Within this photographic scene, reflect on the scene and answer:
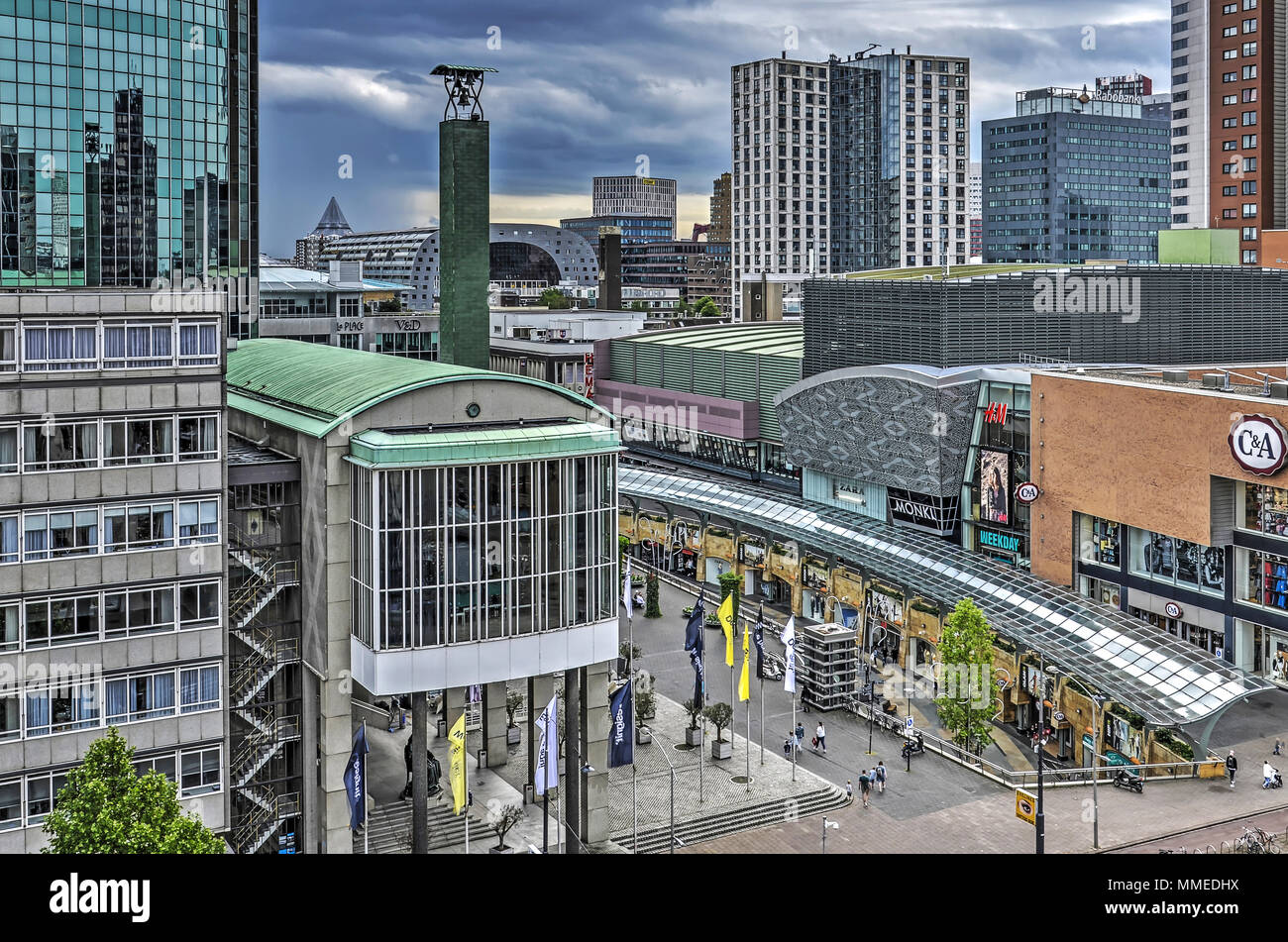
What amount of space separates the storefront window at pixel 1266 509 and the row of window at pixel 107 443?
4872cm

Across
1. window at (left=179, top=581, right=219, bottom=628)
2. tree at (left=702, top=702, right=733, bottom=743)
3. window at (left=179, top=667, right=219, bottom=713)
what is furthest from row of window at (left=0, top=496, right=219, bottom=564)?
tree at (left=702, top=702, right=733, bottom=743)

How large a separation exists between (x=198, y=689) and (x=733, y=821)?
23.5 m

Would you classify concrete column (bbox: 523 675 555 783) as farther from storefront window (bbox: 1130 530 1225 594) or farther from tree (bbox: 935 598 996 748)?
storefront window (bbox: 1130 530 1225 594)

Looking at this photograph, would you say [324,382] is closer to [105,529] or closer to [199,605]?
[199,605]

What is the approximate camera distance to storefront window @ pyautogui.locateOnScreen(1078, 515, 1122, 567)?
2793 inches

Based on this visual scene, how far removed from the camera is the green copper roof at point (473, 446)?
142ft

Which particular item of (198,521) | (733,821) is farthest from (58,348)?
(733,821)

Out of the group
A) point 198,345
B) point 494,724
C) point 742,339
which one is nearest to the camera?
point 198,345

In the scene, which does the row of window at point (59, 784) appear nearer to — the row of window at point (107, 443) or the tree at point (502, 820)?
the row of window at point (107, 443)

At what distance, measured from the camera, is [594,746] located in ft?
165

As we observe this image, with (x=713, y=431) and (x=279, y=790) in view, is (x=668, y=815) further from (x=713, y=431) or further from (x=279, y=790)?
(x=713, y=431)

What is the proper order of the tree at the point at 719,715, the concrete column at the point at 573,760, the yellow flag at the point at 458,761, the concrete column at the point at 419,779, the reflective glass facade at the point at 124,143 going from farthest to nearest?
the reflective glass facade at the point at 124,143 → the tree at the point at 719,715 → the concrete column at the point at 573,760 → the yellow flag at the point at 458,761 → the concrete column at the point at 419,779

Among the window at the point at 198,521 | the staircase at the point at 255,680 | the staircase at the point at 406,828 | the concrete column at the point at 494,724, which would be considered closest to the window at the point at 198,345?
the window at the point at 198,521

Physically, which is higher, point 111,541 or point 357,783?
point 111,541
